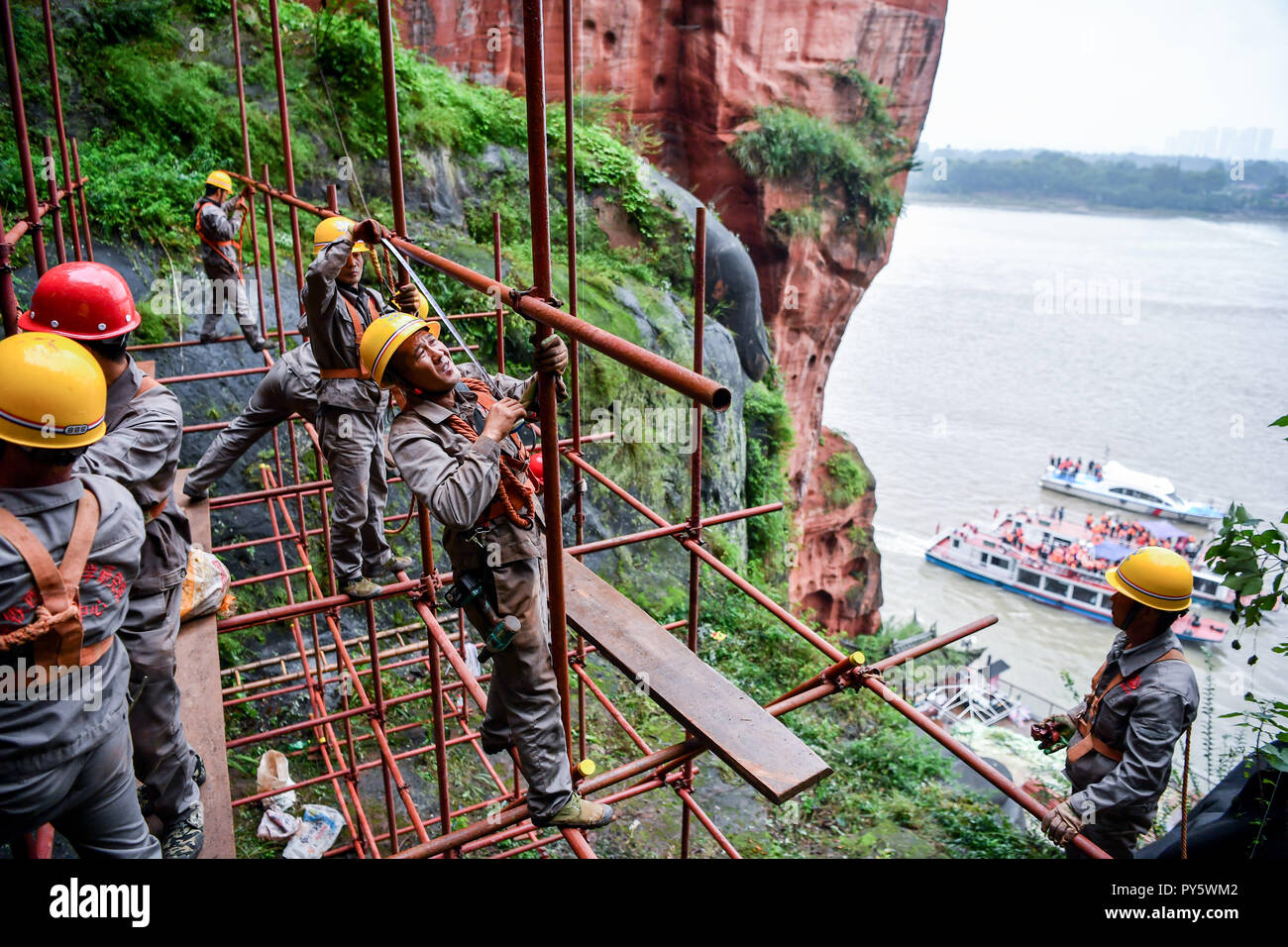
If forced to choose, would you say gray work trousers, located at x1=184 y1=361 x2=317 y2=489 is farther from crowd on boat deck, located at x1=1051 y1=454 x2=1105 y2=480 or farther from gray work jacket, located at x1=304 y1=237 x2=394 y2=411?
crowd on boat deck, located at x1=1051 y1=454 x2=1105 y2=480

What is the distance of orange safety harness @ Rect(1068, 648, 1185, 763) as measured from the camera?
10.6ft

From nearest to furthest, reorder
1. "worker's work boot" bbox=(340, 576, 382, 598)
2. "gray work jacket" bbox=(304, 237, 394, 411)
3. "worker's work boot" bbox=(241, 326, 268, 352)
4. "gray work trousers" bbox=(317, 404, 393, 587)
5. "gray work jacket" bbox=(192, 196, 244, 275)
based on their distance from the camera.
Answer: "gray work jacket" bbox=(304, 237, 394, 411) < "worker's work boot" bbox=(340, 576, 382, 598) < "gray work trousers" bbox=(317, 404, 393, 587) < "gray work jacket" bbox=(192, 196, 244, 275) < "worker's work boot" bbox=(241, 326, 268, 352)

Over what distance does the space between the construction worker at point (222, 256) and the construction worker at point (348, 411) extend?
3.15 metres

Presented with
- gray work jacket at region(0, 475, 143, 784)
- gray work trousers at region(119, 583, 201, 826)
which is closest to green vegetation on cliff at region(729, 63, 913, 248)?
gray work trousers at region(119, 583, 201, 826)

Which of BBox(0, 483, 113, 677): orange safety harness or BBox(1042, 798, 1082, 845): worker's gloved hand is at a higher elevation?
BBox(0, 483, 113, 677): orange safety harness

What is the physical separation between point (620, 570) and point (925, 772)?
13.6 feet

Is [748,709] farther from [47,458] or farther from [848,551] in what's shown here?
[848,551]

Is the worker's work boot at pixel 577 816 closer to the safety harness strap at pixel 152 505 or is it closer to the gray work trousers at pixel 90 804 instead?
the gray work trousers at pixel 90 804

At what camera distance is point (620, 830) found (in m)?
7.14

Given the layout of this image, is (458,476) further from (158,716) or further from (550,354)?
(158,716)

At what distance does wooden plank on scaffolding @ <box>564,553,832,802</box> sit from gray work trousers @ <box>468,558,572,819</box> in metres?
0.50

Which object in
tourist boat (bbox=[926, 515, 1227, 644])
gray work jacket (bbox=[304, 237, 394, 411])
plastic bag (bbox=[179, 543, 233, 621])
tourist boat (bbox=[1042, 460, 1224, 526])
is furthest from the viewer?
tourist boat (bbox=[1042, 460, 1224, 526])

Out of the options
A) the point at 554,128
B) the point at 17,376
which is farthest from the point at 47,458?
the point at 554,128

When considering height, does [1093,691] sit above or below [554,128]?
below
